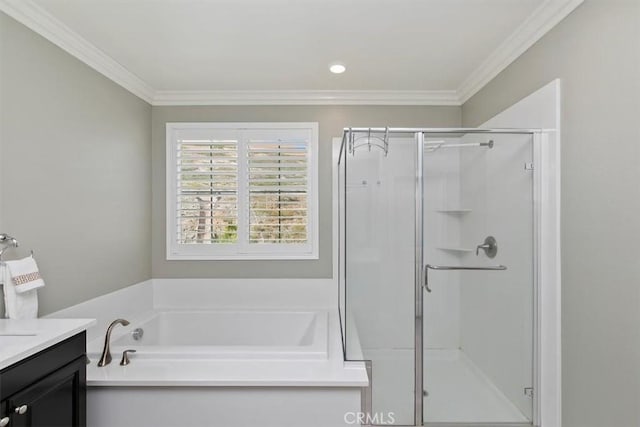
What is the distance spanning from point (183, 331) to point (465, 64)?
120 inches

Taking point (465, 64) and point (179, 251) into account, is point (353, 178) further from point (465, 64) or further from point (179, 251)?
point (179, 251)

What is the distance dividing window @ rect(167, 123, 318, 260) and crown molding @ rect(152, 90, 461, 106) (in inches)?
8.5

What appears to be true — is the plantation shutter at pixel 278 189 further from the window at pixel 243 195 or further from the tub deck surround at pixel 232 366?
the tub deck surround at pixel 232 366

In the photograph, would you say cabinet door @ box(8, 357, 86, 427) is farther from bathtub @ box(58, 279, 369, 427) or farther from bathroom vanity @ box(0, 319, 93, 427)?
bathtub @ box(58, 279, 369, 427)

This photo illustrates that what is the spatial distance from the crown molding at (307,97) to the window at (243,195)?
0.22m

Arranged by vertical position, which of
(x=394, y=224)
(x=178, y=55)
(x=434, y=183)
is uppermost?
(x=178, y=55)

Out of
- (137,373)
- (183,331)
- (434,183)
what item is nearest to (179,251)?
(183,331)

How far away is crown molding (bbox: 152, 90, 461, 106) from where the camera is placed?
308cm

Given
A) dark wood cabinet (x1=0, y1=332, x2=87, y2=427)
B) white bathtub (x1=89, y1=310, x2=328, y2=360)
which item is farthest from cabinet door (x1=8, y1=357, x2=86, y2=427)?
white bathtub (x1=89, y1=310, x2=328, y2=360)

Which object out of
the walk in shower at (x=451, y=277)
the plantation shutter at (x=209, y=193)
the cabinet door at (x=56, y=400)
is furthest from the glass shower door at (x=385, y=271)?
the plantation shutter at (x=209, y=193)

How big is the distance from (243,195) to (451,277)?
1.93 m

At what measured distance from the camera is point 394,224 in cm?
200

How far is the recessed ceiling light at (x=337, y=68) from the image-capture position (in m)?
2.51

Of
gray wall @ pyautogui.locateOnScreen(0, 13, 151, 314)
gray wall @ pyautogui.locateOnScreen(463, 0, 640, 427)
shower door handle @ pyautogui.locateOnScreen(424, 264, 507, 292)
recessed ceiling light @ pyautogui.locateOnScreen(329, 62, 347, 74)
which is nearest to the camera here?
gray wall @ pyautogui.locateOnScreen(463, 0, 640, 427)
